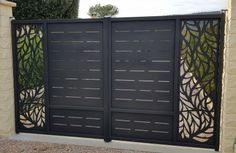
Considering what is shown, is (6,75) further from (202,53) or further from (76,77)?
(202,53)

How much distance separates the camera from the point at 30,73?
517cm

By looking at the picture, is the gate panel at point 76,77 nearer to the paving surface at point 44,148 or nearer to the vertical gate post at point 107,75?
the vertical gate post at point 107,75

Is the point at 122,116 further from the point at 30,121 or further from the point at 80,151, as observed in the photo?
the point at 30,121

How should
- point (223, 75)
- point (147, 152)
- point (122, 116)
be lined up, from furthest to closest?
point (122, 116)
point (147, 152)
point (223, 75)

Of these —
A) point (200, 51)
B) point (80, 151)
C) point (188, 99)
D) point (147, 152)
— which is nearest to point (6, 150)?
point (80, 151)

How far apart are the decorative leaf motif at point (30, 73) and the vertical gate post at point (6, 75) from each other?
0.15 meters

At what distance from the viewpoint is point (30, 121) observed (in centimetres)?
525

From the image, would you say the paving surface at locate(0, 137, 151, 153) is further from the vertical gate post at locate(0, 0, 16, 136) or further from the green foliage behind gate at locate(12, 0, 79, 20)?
the green foliage behind gate at locate(12, 0, 79, 20)

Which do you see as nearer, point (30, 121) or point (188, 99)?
point (188, 99)

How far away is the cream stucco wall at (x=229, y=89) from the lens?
3930 millimetres

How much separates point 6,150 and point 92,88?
5.33 ft

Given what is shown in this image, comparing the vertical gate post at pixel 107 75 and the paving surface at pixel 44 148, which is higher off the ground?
the vertical gate post at pixel 107 75

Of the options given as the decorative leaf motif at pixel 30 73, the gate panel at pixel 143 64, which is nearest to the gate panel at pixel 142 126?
the gate panel at pixel 143 64

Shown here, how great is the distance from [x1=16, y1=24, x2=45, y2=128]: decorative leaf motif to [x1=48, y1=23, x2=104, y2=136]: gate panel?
0.22 m
